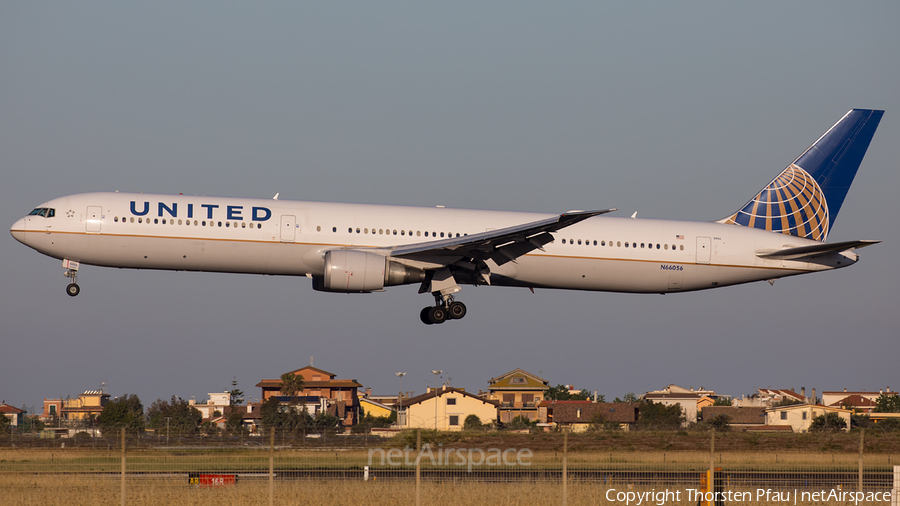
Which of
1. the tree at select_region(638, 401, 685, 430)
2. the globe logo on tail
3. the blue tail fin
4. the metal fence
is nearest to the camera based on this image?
the metal fence

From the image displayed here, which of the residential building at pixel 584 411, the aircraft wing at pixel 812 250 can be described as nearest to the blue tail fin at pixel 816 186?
the aircraft wing at pixel 812 250

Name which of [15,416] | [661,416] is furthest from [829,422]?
[15,416]

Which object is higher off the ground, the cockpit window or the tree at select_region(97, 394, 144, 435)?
the cockpit window

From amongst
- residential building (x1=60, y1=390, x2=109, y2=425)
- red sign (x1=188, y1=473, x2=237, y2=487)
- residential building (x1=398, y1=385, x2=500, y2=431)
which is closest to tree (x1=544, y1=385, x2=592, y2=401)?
residential building (x1=398, y1=385, x2=500, y2=431)

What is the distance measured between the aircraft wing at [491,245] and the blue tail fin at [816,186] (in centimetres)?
1154

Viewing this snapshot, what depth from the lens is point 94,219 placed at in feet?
104

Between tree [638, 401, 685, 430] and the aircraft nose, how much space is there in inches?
905

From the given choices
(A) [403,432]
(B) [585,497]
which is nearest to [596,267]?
(A) [403,432]

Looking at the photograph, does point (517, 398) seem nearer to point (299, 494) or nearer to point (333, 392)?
point (333, 392)

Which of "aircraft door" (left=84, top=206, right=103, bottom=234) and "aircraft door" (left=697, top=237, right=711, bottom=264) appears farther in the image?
"aircraft door" (left=697, top=237, right=711, bottom=264)

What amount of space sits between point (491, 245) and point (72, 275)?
48.8 ft

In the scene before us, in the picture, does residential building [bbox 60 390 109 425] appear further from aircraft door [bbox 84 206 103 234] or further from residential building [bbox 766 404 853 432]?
residential building [bbox 766 404 853 432]

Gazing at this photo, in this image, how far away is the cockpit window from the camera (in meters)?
32.0

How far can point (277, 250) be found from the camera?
3216 cm
